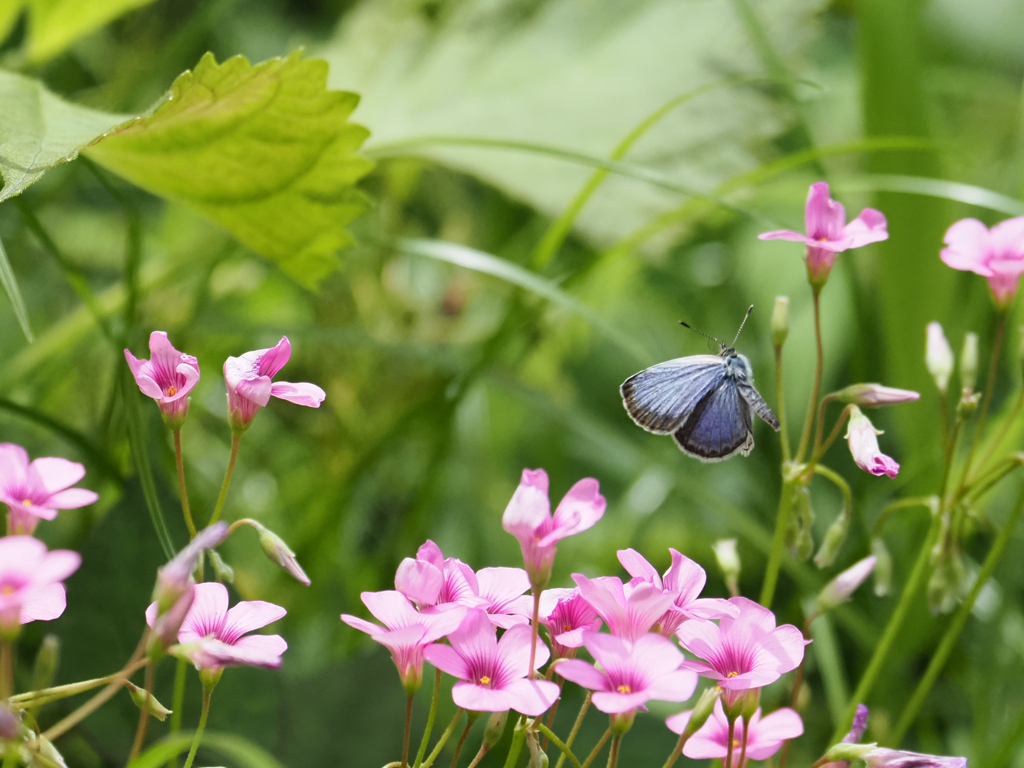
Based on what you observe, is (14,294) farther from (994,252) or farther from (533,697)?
(994,252)

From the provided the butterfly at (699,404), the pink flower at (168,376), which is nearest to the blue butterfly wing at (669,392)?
the butterfly at (699,404)

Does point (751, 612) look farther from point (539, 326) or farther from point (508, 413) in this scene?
point (508, 413)

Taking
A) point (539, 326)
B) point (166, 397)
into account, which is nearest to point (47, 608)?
point (166, 397)

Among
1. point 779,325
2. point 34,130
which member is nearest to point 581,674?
point 779,325

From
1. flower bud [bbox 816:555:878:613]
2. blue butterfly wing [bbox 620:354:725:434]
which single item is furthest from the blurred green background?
flower bud [bbox 816:555:878:613]

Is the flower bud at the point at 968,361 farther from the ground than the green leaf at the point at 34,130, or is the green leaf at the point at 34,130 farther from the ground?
the green leaf at the point at 34,130

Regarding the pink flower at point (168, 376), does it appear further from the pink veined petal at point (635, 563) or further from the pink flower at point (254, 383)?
the pink veined petal at point (635, 563)

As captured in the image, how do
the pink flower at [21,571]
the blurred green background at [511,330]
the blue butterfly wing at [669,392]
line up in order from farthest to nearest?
1. the blurred green background at [511,330]
2. the blue butterfly wing at [669,392]
3. the pink flower at [21,571]
